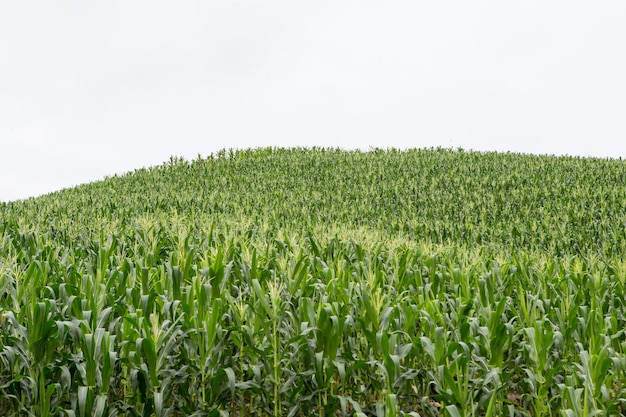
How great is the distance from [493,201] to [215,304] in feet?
57.5

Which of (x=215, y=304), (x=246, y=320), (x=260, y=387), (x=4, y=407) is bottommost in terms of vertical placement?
(x=4, y=407)

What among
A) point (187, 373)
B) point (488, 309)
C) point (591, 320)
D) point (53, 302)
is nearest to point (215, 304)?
point (187, 373)

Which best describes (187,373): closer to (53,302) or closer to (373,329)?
(53,302)

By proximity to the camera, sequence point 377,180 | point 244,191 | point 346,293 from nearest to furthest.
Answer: point 346,293
point 244,191
point 377,180

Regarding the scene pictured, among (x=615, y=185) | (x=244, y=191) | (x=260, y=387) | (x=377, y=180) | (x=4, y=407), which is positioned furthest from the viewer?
(x=377, y=180)

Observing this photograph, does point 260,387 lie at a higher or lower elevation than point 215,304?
lower

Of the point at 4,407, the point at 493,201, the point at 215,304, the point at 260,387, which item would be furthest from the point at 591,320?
the point at 493,201

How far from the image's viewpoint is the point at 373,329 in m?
4.83

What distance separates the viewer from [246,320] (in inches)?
188

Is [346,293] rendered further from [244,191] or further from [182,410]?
[244,191]

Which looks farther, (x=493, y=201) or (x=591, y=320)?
(x=493, y=201)

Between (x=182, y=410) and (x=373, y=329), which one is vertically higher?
(x=373, y=329)

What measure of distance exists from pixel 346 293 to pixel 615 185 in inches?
821

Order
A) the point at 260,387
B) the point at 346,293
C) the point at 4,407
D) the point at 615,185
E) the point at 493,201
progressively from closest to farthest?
the point at 260,387, the point at 4,407, the point at 346,293, the point at 493,201, the point at 615,185
